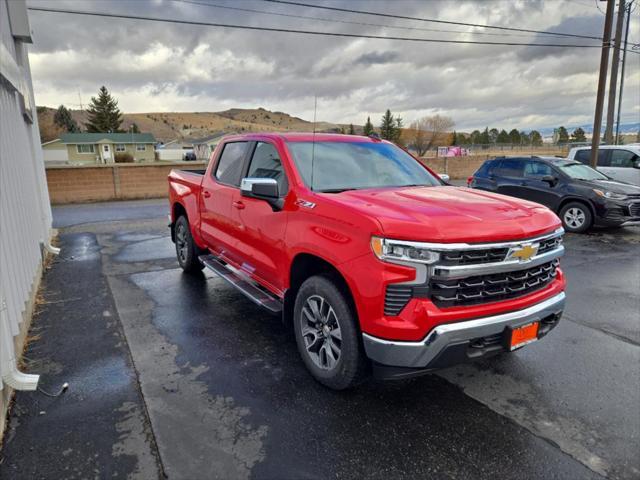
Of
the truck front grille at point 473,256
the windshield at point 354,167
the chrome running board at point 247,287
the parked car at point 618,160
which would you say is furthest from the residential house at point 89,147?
the truck front grille at point 473,256

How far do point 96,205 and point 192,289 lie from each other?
1177 centimetres

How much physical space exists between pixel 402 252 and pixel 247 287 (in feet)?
6.97

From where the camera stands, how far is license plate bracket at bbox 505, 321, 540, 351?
272 centimetres

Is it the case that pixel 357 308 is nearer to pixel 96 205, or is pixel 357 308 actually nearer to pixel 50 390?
pixel 50 390

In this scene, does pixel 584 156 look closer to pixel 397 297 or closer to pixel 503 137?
pixel 397 297

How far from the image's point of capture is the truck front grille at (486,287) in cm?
260

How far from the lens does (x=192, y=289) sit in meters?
5.61

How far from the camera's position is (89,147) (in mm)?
65125

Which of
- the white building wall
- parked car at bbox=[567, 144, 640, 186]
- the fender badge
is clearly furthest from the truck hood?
parked car at bbox=[567, 144, 640, 186]

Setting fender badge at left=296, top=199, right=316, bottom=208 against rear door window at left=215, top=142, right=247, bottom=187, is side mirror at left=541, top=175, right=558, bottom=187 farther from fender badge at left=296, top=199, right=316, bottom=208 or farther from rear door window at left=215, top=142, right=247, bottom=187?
fender badge at left=296, top=199, right=316, bottom=208

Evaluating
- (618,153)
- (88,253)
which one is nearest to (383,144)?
(88,253)

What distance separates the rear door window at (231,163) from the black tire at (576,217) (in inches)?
323

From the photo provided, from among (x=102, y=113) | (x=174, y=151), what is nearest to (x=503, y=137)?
(x=174, y=151)

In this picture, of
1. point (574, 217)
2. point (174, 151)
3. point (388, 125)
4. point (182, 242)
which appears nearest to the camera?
point (182, 242)
